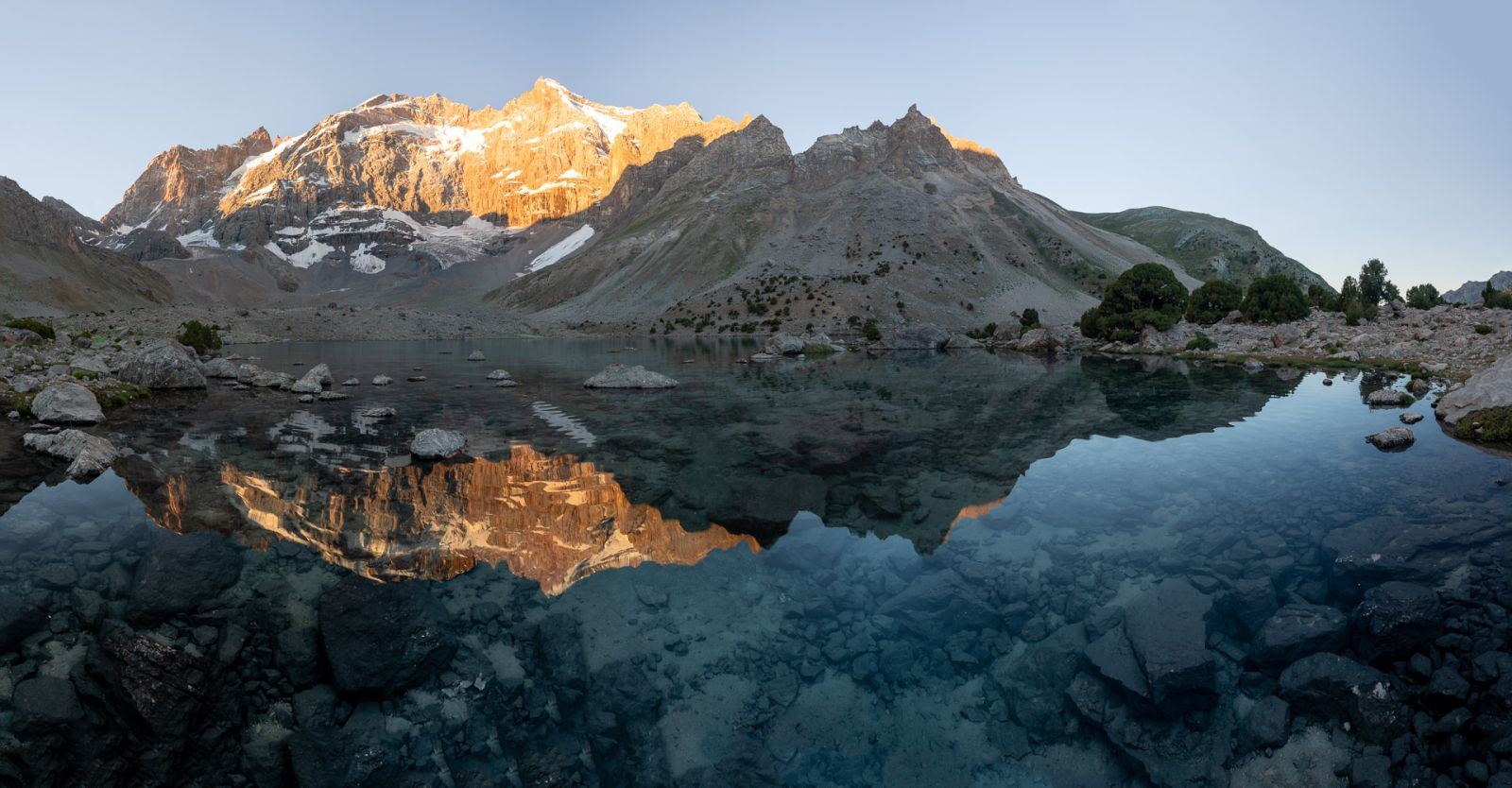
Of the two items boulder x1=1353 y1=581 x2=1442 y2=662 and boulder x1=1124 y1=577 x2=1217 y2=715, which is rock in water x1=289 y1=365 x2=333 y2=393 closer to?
boulder x1=1124 y1=577 x2=1217 y2=715

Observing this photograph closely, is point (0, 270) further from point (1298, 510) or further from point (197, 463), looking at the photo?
point (1298, 510)

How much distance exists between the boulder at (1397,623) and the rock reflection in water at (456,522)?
32.7ft

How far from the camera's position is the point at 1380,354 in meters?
47.3

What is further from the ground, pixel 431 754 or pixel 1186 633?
pixel 1186 633

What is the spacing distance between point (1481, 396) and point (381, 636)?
110ft

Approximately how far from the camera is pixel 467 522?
46.9 feet

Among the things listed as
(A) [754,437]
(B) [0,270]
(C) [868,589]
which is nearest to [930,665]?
(C) [868,589]

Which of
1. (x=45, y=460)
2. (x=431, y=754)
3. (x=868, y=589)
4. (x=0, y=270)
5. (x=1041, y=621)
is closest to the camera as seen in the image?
(x=431, y=754)

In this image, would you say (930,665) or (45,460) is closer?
(930,665)

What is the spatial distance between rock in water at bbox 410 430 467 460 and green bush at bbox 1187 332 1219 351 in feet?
222

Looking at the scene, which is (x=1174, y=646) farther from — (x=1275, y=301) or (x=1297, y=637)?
(x=1275, y=301)

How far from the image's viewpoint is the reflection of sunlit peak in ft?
40.6

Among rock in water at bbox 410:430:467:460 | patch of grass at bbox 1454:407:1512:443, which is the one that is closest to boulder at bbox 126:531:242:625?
rock in water at bbox 410:430:467:460

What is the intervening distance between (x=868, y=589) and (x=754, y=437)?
13189 mm
